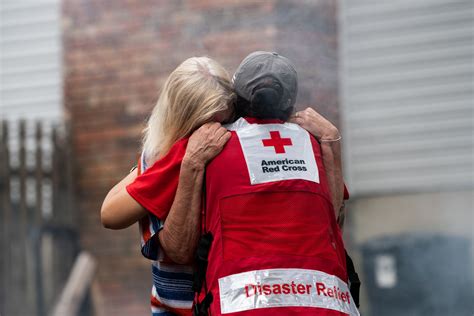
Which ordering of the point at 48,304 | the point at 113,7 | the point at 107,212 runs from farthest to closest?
the point at 48,304 → the point at 113,7 → the point at 107,212

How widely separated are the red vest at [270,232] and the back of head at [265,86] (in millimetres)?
61

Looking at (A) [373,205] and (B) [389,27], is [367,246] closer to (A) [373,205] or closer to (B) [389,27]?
(A) [373,205]

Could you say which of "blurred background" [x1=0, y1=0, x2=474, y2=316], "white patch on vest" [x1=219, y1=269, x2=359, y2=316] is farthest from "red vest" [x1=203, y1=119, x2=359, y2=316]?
"blurred background" [x1=0, y1=0, x2=474, y2=316]

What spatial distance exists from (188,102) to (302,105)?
339 cm

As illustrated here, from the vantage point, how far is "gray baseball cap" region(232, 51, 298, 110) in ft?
10.3

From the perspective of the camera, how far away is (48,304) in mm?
8031

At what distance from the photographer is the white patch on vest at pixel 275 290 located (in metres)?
2.93

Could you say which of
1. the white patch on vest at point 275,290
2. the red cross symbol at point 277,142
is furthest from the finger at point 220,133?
the white patch on vest at point 275,290

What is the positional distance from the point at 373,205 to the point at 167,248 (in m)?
5.37

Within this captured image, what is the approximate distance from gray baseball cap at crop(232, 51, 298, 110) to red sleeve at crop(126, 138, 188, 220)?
247 millimetres

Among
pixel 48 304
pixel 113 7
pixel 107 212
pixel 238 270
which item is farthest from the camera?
pixel 48 304

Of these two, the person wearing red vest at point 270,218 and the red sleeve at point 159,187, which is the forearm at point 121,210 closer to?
the red sleeve at point 159,187

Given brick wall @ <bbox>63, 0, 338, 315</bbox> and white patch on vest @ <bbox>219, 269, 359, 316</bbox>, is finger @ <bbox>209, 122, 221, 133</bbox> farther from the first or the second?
brick wall @ <bbox>63, 0, 338, 315</bbox>


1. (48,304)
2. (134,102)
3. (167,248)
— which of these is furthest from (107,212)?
(48,304)
